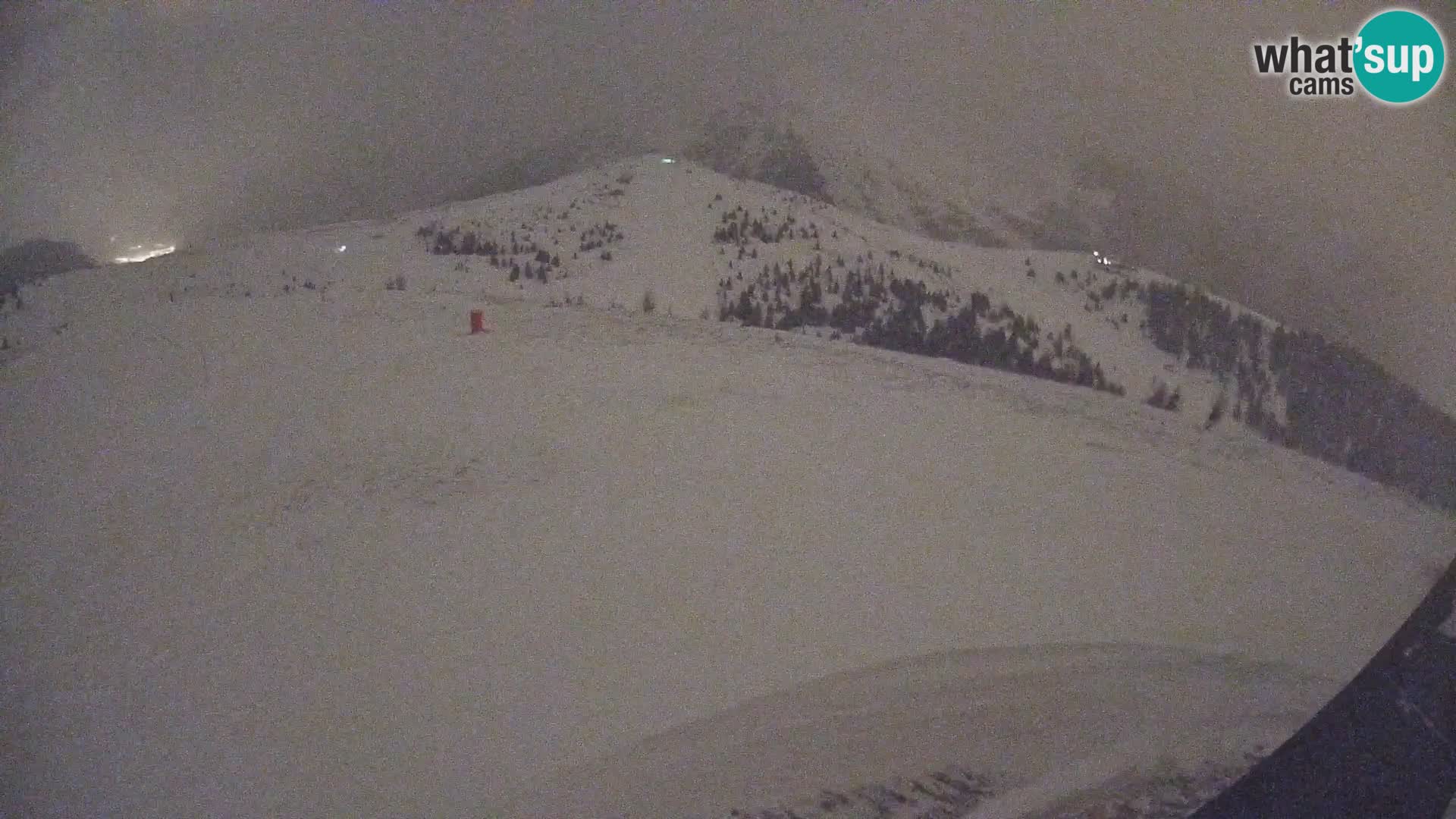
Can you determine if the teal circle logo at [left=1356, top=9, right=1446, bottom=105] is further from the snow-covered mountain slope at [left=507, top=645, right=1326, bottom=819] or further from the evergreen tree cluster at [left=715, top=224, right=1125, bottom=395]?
the snow-covered mountain slope at [left=507, top=645, right=1326, bottom=819]

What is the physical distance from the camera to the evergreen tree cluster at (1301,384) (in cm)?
165

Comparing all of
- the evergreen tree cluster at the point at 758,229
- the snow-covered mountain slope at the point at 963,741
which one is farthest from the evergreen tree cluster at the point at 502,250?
the snow-covered mountain slope at the point at 963,741

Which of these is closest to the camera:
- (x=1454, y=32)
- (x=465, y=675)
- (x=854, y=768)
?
(x=465, y=675)

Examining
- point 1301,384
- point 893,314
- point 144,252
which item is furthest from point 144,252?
point 1301,384

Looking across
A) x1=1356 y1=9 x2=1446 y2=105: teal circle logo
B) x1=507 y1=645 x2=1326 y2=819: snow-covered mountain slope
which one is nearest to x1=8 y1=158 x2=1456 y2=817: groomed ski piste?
x1=507 y1=645 x2=1326 y2=819: snow-covered mountain slope

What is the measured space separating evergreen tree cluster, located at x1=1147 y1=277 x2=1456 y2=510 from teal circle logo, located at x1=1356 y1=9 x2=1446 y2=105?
1.42 ft

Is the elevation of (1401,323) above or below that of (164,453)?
above

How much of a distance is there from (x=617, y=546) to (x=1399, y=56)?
5.07 ft

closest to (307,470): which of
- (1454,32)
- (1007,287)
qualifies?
(1007,287)

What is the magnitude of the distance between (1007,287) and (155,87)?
4.75ft

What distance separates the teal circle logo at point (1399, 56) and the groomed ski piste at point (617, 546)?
590 millimetres

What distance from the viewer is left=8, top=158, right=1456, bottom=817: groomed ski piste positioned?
1.41 m

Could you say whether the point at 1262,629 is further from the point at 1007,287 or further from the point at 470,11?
the point at 470,11

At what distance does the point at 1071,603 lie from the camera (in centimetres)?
159
